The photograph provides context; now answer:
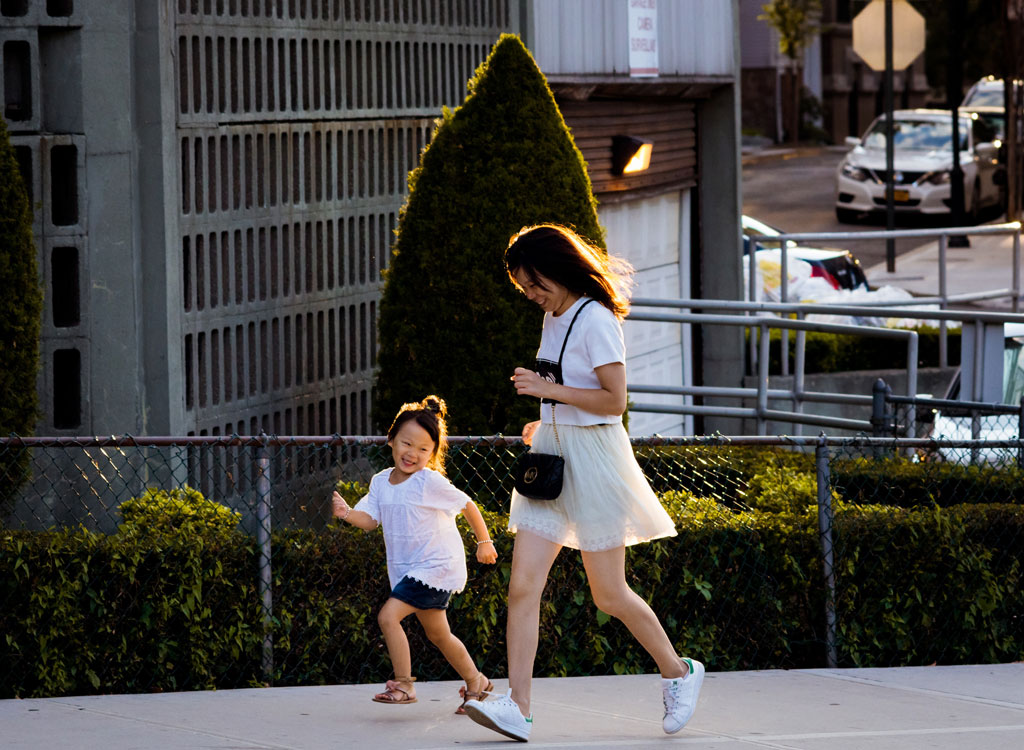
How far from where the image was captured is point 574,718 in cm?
566

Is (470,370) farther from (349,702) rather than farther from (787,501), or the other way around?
(349,702)

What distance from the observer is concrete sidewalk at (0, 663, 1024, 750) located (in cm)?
526

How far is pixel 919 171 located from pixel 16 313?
25423mm

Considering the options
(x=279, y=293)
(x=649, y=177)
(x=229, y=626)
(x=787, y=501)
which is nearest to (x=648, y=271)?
(x=649, y=177)

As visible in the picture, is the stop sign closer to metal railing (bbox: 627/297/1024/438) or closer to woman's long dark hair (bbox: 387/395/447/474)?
metal railing (bbox: 627/297/1024/438)

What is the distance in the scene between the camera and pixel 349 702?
579cm

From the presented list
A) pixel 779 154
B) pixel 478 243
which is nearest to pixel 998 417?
pixel 478 243

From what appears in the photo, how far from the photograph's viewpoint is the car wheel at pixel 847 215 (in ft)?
101

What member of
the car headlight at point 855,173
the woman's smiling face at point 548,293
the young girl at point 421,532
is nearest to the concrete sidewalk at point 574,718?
the young girl at point 421,532

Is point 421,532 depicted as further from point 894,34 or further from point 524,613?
point 894,34

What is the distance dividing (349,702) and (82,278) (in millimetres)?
2743

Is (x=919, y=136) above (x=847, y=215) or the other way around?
above

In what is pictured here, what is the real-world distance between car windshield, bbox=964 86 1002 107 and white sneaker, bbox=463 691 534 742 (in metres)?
39.8

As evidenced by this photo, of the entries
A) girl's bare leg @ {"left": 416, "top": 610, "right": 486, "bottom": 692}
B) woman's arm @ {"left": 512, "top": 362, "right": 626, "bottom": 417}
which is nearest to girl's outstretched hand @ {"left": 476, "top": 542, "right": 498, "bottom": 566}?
girl's bare leg @ {"left": 416, "top": 610, "right": 486, "bottom": 692}
